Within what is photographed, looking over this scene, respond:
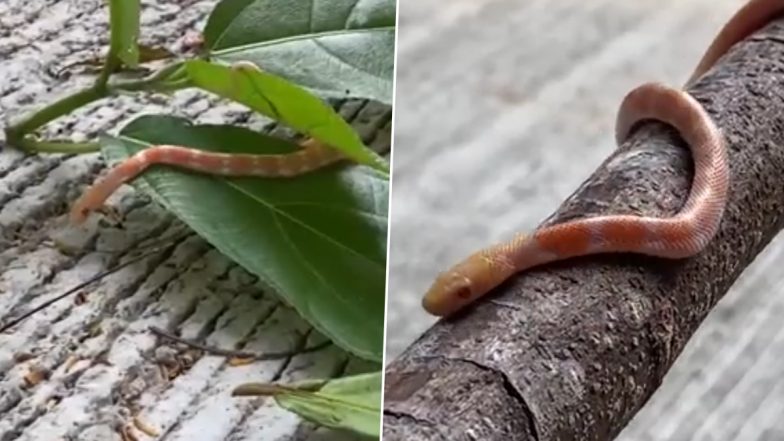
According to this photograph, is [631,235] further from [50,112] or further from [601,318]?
[50,112]

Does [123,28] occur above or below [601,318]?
above

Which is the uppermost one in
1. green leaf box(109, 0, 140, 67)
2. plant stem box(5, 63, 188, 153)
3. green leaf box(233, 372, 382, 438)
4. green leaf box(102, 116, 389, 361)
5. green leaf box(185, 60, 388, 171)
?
green leaf box(109, 0, 140, 67)

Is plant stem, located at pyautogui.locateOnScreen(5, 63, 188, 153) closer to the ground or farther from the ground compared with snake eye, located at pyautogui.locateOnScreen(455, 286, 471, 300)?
farther from the ground

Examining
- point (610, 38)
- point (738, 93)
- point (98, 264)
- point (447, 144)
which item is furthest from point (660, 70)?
point (98, 264)

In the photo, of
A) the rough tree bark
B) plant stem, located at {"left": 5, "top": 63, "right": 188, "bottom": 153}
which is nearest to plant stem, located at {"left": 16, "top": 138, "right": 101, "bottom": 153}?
plant stem, located at {"left": 5, "top": 63, "right": 188, "bottom": 153}

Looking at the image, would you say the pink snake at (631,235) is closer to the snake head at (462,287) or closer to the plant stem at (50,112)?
the snake head at (462,287)

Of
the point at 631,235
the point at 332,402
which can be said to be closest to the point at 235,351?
the point at 332,402

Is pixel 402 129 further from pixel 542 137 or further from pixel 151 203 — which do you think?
pixel 151 203

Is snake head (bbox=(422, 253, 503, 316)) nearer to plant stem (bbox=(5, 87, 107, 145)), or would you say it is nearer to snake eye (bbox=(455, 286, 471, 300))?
snake eye (bbox=(455, 286, 471, 300))
